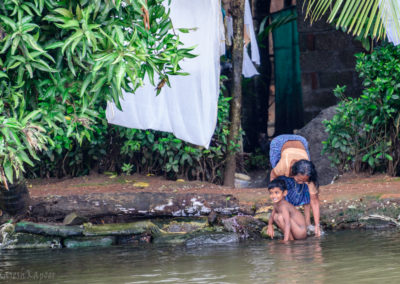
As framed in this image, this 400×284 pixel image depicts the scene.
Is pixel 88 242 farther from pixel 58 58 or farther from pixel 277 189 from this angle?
pixel 58 58

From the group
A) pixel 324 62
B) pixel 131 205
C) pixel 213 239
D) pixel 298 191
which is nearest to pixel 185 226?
pixel 213 239

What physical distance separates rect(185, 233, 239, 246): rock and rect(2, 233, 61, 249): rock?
5.44 feet

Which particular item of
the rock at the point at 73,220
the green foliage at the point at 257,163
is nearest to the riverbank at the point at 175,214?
the rock at the point at 73,220

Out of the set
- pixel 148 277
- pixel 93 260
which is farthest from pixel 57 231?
pixel 148 277

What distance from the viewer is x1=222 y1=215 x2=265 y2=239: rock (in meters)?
7.79

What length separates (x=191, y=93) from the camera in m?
8.60

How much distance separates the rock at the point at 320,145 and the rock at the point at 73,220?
447 centimetres

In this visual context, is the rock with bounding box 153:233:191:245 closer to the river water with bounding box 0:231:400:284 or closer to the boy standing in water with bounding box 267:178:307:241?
the river water with bounding box 0:231:400:284

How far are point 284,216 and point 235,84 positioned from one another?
2957 millimetres

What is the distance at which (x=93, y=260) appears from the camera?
257 inches

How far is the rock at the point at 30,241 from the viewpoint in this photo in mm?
7668

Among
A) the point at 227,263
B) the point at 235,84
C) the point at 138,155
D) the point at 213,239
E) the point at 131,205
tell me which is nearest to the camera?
the point at 227,263

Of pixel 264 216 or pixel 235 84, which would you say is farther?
pixel 235 84

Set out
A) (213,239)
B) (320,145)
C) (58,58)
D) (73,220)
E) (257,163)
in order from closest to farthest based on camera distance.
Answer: (58,58), (213,239), (73,220), (320,145), (257,163)
